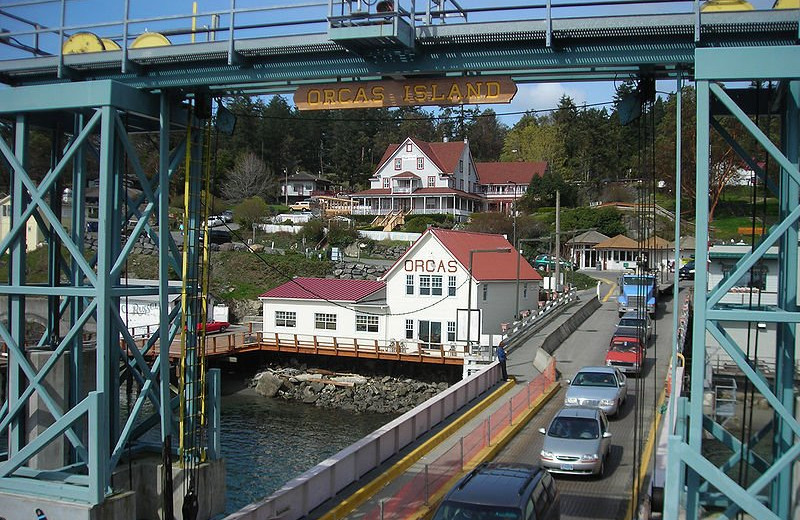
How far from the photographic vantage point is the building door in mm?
41812

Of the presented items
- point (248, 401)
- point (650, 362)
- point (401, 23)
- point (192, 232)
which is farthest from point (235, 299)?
point (401, 23)

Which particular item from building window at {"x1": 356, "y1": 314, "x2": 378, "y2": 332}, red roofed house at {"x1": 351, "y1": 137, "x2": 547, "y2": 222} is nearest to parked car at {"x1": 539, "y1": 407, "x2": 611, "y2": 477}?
building window at {"x1": 356, "y1": 314, "x2": 378, "y2": 332}

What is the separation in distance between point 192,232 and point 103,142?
2.72 meters

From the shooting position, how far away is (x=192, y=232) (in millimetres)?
13523

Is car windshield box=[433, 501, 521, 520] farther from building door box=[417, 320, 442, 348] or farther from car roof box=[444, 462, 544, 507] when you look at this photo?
building door box=[417, 320, 442, 348]

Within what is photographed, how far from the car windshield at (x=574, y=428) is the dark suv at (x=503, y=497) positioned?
194 inches

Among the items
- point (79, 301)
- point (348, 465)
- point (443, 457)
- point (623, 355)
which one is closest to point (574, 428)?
point (443, 457)

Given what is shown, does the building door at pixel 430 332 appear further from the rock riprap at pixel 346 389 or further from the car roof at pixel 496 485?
the car roof at pixel 496 485

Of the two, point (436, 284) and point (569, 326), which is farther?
point (436, 284)

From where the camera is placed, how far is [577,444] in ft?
55.3

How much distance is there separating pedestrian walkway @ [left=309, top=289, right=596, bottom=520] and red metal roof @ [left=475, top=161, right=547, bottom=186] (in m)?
65.8

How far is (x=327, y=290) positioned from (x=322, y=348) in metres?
4.45

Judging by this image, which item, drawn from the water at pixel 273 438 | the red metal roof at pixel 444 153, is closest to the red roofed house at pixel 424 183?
the red metal roof at pixel 444 153

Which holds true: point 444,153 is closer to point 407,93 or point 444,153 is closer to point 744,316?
point 407,93
